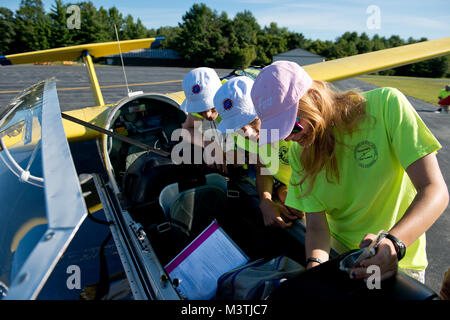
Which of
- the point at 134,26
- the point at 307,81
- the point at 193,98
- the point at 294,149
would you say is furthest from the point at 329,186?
the point at 134,26

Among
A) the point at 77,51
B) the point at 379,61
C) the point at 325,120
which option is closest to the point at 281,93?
the point at 325,120

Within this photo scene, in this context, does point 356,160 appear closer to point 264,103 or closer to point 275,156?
point 264,103

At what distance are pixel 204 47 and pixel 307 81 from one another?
152 ft

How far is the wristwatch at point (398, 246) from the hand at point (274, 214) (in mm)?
758

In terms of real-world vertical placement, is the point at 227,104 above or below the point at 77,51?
below

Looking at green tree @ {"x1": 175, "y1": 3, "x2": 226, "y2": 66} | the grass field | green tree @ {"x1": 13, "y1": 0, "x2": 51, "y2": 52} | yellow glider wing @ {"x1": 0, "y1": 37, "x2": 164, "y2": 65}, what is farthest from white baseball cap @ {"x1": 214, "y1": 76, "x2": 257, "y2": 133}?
green tree @ {"x1": 13, "y1": 0, "x2": 51, "y2": 52}

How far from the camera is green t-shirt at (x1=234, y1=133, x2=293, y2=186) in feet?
6.60

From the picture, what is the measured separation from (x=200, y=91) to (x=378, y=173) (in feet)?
5.62

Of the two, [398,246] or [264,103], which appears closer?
[398,246]

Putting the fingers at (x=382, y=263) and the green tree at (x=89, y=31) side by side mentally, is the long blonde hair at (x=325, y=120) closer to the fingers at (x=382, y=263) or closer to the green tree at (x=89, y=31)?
the fingers at (x=382, y=263)

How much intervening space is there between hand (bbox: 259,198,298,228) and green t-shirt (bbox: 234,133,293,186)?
32cm

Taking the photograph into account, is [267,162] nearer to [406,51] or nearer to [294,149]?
[294,149]

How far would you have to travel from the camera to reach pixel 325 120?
121 centimetres

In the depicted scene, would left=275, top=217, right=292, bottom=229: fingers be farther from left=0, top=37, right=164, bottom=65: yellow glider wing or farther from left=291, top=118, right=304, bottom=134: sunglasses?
left=0, top=37, right=164, bottom=65: yellow glider wing
